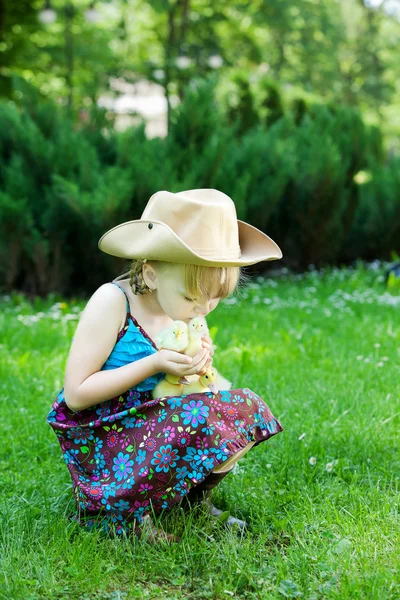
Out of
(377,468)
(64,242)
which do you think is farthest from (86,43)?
(377,468)

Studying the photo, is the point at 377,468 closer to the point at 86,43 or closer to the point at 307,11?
the point at 86,43

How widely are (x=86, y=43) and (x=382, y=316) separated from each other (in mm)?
10486

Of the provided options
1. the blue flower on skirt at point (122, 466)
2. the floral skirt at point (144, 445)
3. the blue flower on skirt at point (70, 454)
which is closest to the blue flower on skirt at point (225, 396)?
the floral skirt at point (144, 445)

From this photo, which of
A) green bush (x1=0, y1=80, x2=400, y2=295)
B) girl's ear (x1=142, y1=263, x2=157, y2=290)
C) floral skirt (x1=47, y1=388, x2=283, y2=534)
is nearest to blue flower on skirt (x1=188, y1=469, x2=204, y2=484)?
floral skirt (x1=47, y1=388, x2=283, y2=534)

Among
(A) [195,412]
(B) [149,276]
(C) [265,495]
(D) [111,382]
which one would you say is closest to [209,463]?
(A) [195,412]

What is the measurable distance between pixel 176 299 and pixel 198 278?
10cm

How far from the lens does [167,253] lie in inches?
79.6

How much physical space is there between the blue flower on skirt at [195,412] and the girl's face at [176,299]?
0.27 meters

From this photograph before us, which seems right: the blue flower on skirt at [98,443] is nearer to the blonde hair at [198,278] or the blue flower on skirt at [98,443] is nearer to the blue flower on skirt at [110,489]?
the blue flower on skirt at [110,489]

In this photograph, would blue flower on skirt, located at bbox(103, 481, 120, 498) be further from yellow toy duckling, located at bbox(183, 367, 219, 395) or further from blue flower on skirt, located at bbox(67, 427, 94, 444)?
yellow toy duckling, located at bbox(183, 367, 219, 395)

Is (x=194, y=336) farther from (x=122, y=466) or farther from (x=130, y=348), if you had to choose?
(x=122, y=466)

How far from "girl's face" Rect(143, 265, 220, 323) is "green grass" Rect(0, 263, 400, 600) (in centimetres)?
61

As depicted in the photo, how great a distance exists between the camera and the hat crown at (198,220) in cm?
210

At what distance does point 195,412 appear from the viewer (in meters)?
2.09
